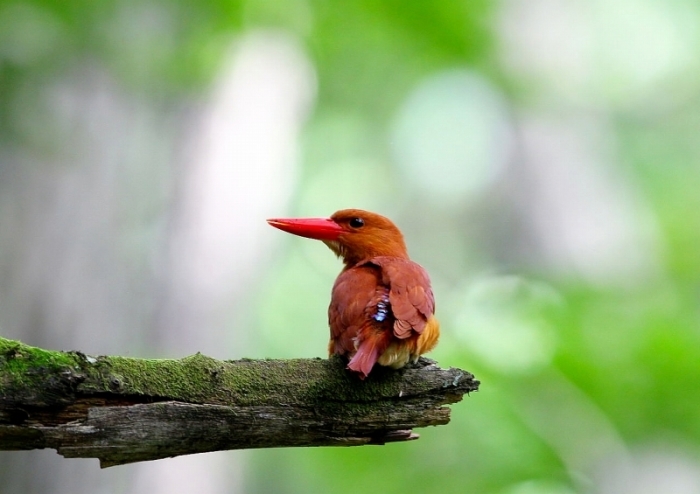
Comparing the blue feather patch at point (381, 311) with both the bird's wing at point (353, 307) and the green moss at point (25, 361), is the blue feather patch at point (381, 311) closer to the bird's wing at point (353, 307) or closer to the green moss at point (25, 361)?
the bird's wing at point (353, 307)

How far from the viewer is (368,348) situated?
276 cm

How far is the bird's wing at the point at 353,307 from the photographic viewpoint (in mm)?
2939

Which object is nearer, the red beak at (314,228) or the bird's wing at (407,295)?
the bird's wing at (407,295)

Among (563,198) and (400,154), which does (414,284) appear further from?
(400,154)

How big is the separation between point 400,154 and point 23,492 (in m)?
9.37

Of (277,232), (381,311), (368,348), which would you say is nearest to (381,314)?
(381,311)

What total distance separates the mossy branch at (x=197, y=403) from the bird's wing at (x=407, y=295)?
0.26 meters

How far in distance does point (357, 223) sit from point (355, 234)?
0.06 meters

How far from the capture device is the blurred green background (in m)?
4.55

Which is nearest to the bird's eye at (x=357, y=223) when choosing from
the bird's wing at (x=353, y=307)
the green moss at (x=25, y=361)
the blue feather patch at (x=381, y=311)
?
the bird's wing at (x=353, y=307)

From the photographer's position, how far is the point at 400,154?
499 inches

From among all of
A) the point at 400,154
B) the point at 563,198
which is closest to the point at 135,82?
the point at 563,198

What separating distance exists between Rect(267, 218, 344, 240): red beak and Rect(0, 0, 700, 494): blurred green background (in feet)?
4.78

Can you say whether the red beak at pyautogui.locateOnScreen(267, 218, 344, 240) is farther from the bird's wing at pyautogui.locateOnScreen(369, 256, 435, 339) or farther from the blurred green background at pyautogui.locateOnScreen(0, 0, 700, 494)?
the blurred green background at pyautogui.locateOnScreen(0, 0, 700, 494)
